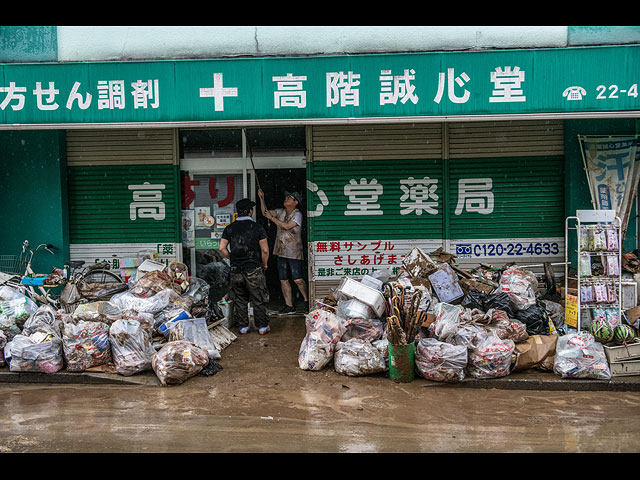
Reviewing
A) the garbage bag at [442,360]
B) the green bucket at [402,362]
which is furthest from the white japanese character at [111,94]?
the garbage bag at [442,360]

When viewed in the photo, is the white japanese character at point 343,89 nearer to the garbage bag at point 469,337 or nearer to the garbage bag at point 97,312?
the garbage bag at point 469,337

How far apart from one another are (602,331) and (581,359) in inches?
22.4

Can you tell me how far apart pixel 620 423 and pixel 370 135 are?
5512 millimetres

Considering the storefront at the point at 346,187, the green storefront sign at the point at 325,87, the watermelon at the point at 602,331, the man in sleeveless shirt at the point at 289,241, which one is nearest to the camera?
the watermelon at the point at 602,331

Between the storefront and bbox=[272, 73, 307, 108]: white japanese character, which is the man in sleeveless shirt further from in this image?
bbox=[272, 73, 307, 108]: white japanese character

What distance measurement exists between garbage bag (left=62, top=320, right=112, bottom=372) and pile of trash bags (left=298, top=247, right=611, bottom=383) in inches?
93.6

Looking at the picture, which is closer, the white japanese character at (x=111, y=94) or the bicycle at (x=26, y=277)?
the white japanese character at (x=111, y=94)

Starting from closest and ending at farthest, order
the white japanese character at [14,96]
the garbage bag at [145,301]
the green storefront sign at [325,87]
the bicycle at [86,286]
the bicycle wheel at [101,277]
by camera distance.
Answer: the green storefront sign at [325,87] → the white japanese character at [14,96] → the garbage bag at [145,301] → the bicycle at [86,286] → the bicycle wheel at [101,277]

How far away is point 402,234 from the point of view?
9.18 metres

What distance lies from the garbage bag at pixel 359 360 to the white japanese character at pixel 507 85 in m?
3.50

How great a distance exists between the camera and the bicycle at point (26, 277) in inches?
321

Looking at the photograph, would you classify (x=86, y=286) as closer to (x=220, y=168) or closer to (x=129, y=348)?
(x=129, y=348)

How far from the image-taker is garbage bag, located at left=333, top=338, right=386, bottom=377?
21.4 feet

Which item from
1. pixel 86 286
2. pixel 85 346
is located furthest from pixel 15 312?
pixel 85 346
